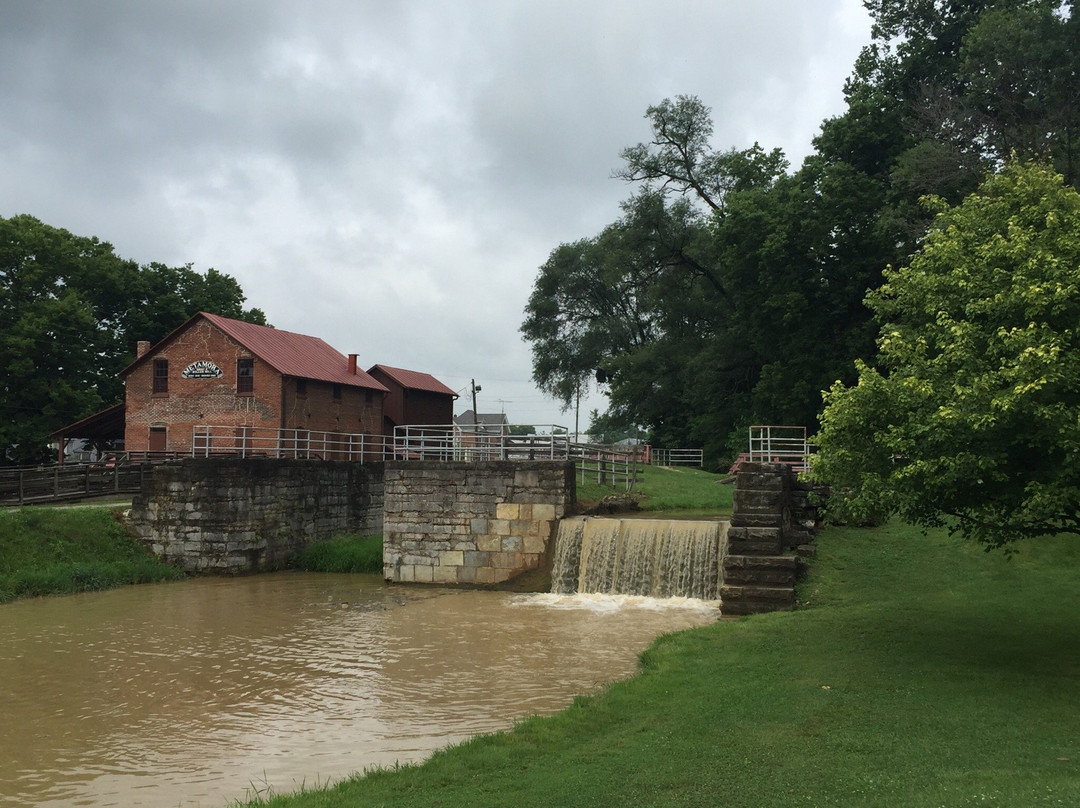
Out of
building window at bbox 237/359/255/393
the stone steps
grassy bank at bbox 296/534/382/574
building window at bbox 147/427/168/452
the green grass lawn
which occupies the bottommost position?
grassy bank at bbox 296/534/382/574

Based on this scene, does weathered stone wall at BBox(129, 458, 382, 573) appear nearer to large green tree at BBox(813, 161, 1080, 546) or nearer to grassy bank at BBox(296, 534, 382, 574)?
grassy bank at BBox(296, 534, 382, 574)

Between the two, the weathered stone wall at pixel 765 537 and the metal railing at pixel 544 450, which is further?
the metal railing at pixel 544 450

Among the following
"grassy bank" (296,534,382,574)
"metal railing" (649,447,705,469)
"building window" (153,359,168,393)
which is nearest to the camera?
"grassy bank" (296,534,382,574)

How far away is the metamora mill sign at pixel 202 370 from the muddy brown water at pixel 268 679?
15798 mm

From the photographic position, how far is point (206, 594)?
2217 cm

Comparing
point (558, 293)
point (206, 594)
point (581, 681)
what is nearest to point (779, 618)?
point (581, 681)

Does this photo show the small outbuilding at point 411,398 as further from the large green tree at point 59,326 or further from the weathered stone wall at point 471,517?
the weathered stone wall at point 471,517

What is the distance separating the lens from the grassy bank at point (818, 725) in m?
7.04

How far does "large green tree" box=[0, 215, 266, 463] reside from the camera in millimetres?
39375

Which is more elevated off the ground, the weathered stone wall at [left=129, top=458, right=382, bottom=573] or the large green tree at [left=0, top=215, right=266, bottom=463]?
the large green tree at [left=0, top=215, right=266, bottom=463]

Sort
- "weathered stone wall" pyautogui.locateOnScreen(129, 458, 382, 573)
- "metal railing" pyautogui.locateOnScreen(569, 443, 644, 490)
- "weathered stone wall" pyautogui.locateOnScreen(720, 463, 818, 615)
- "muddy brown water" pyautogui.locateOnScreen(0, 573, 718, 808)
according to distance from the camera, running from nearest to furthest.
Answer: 1. "muddy brown water" pyautogui.locateOnScreen(0, 573, 718, 808)
2. "weathered stone wall" pyautogui.locateOnScreen(720, 463, 818, 615)
3. "weathered stone wall" pyautogui.locateOnScreen(129, 458, 382, 573)
4. "metal railing" pyautogui.locateOnScreen(569, 443, 644, 490)

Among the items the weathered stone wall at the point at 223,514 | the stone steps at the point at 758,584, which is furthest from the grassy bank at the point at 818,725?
the weathered stone wall at the point at 223,514

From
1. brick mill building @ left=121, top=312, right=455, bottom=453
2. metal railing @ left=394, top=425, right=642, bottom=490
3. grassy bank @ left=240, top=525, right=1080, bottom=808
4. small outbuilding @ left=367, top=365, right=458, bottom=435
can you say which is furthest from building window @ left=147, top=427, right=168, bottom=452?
grassy bank @ left=240, top=525, right=1080, bottom=808

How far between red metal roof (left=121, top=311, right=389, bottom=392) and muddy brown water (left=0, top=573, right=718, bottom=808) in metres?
16.0
